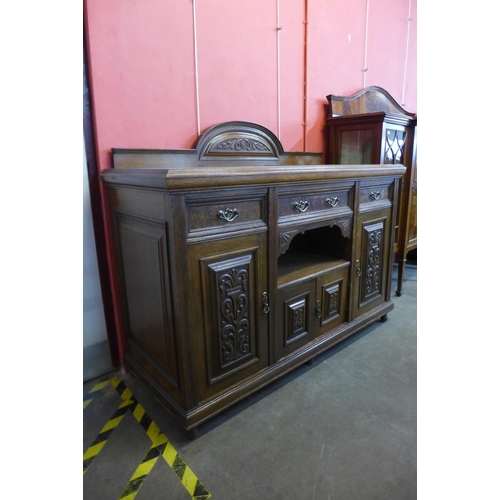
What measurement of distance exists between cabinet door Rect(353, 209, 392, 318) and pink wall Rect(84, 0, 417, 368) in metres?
0.79

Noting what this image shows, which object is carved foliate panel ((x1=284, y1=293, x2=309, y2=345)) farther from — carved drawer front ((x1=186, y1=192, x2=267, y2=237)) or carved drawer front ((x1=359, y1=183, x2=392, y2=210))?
carved drawer front ((x1=359, y1=183, x2=392, y2=210))

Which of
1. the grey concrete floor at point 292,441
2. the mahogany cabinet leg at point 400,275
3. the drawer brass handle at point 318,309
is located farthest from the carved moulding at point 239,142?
the mahogany cabinet leg at point 400,275

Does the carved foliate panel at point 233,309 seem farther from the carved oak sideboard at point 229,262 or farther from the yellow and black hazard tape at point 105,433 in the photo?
the yellow and black hazard tape at point 105,433

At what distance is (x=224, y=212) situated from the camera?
1.33m

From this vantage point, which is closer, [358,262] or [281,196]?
[281,196]

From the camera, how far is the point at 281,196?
1526 millimetres

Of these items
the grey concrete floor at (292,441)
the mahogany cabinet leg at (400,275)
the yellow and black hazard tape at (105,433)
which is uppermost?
the mahogany cabinet leg at (400,275)

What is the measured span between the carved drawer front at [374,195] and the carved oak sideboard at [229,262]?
0.01m

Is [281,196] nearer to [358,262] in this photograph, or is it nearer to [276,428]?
[358,262]

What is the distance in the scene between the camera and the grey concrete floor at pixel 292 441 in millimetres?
1227
